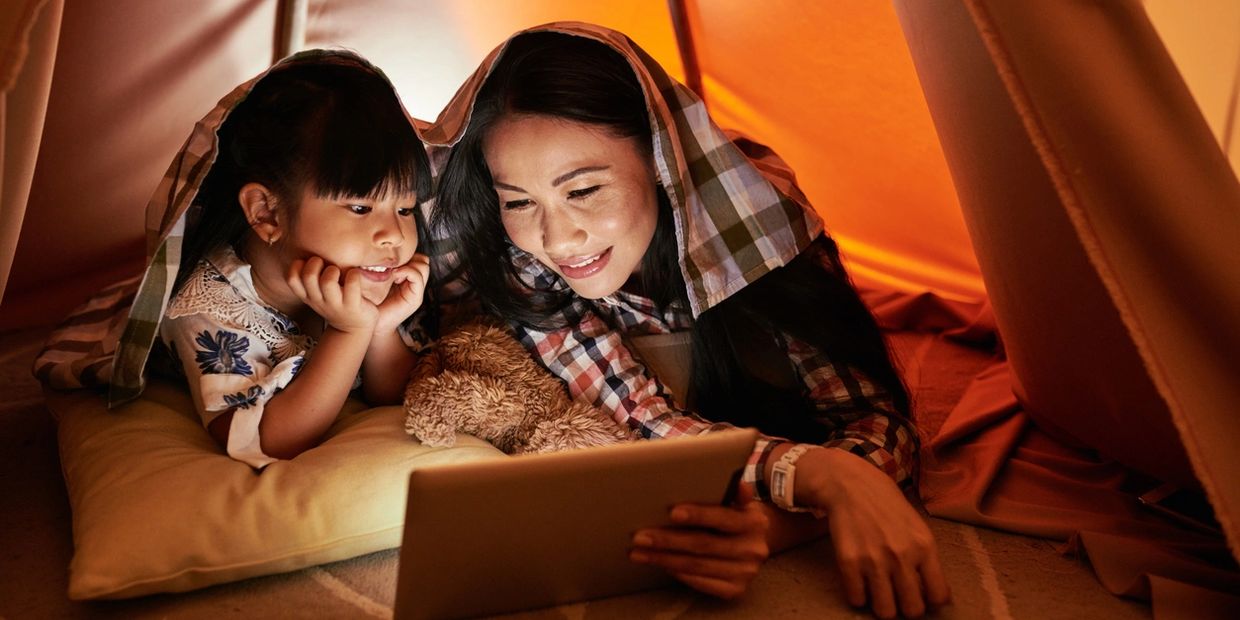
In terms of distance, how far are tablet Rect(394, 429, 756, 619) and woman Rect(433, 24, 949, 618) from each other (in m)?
0.21

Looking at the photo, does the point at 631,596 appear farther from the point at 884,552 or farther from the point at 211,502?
the point at 211,502

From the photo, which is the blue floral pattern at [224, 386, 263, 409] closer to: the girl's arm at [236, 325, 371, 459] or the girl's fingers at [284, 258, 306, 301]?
the girl's arm at [236, 325, 371, 459]

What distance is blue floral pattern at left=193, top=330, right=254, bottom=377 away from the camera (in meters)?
1.41

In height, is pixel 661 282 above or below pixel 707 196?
below

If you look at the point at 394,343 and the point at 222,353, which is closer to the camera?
the point at 222,353

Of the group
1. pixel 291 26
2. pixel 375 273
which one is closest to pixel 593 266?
pixel 375 273

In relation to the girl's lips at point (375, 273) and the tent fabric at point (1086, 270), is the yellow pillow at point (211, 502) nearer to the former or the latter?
the girl's lips at point (375, 273)

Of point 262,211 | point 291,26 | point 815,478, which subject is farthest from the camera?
point 291,26

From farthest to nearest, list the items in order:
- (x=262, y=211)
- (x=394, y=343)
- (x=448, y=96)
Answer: (x=448, y=96) < (x=394, y=343) < (x=262, y=211)

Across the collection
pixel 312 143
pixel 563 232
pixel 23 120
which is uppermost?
pixel 23 120

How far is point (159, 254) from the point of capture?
138 cm

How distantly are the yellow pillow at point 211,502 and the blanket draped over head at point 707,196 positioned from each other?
389mm

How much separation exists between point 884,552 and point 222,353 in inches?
35.0

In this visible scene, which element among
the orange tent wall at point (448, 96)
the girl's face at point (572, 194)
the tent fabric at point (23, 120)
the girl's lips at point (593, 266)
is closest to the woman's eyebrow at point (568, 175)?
the girl's face at point (572, 194)
